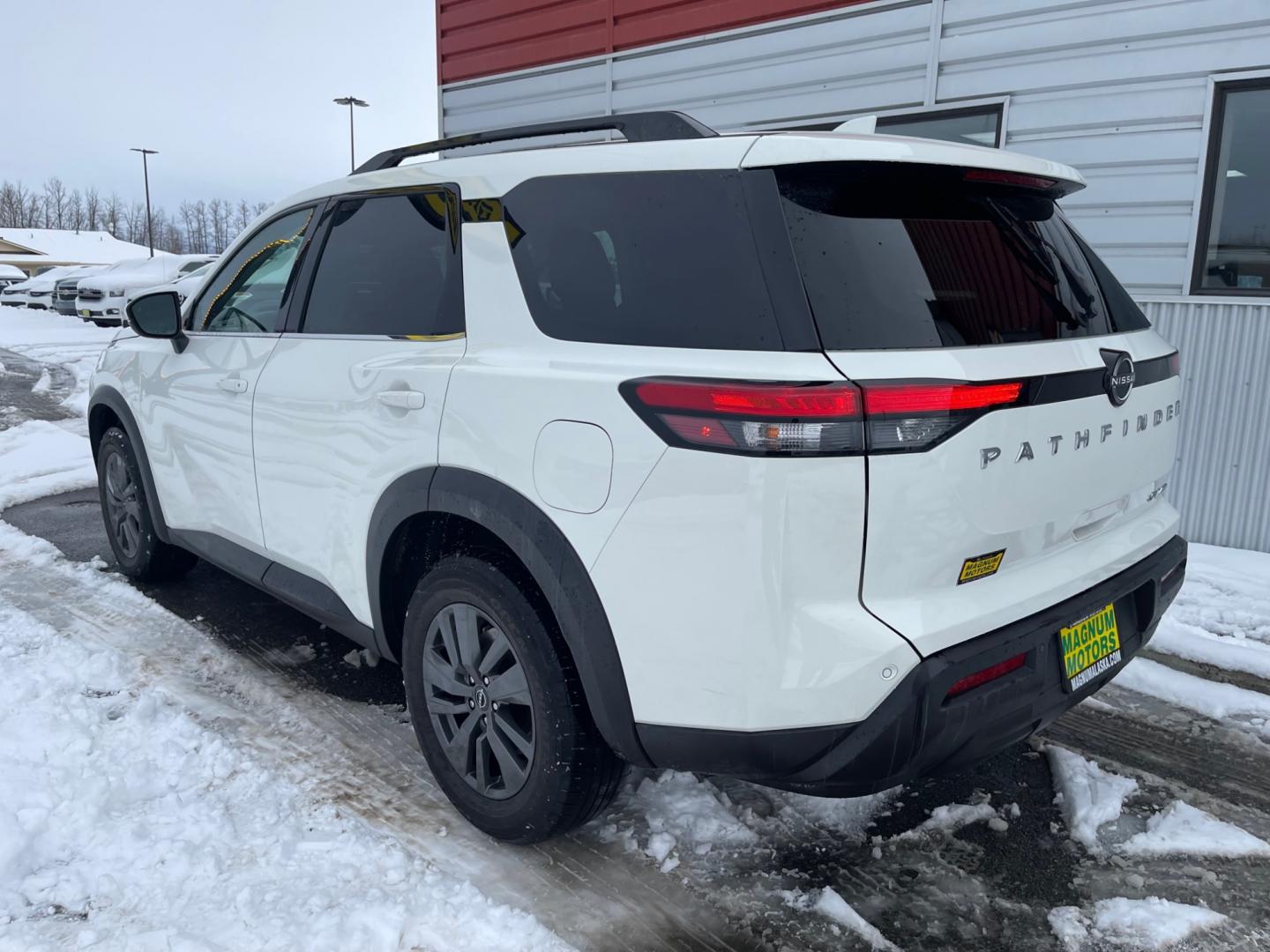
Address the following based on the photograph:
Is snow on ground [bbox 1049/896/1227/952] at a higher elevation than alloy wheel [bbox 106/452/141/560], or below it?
below

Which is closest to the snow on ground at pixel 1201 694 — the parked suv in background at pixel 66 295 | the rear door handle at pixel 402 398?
the rear door handle at pixel 402 398

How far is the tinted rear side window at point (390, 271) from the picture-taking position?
9.24 feet

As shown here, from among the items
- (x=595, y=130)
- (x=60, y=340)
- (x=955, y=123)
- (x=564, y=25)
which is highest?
(x=564, y=25)

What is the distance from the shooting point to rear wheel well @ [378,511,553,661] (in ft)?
8.27

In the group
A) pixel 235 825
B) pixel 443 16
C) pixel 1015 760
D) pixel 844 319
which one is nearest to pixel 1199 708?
pixel 1015 760

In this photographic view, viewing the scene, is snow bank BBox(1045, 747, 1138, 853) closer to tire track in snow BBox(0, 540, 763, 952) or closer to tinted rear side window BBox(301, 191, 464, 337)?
tire track in snow BBox(0, 540, 763, 952)

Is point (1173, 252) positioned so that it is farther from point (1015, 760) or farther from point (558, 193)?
point (558, 193)

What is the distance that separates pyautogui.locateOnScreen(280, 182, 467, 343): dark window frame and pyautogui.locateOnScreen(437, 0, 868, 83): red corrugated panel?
14.9ft

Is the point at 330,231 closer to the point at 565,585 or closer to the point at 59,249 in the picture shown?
the point at 565,585

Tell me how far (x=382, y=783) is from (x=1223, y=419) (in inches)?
199

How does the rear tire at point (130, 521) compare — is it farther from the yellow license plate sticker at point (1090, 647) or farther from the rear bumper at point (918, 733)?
the yellow license plate sticker at point (1090, 647)

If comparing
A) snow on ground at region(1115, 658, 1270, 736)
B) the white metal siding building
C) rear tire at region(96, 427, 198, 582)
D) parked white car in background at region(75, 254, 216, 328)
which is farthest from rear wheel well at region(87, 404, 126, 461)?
parked white car in background at region(75, 254, 216, 328)

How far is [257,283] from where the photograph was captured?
3.74 metres

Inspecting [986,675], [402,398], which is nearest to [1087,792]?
[986,675]
